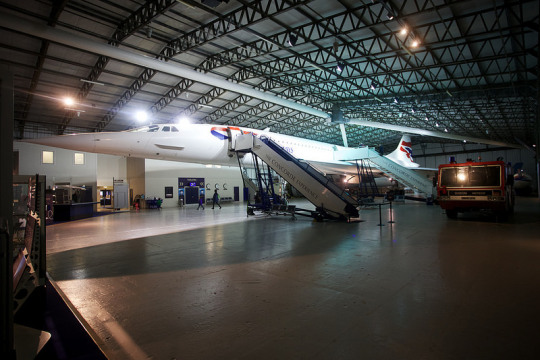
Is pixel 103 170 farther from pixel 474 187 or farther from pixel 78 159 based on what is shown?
pixel 474 187

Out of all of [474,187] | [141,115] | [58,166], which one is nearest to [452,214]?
[474,187]

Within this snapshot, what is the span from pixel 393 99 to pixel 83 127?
28168 mm

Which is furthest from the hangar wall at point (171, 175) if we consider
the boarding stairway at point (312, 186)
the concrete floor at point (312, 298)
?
the concrete floor at point (312, 298)

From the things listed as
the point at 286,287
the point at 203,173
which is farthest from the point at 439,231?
the point at 203,173

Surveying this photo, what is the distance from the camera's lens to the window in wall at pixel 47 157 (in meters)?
21.8

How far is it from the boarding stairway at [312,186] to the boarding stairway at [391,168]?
542cm

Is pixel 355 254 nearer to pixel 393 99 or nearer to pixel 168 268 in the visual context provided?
pixel 168 268

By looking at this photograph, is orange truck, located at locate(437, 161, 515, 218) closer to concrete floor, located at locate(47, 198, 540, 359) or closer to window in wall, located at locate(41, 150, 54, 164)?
concrete floor, located at locate(47, 198, 540, 359)

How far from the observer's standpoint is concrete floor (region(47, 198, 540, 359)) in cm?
247

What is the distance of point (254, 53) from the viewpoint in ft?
51.3

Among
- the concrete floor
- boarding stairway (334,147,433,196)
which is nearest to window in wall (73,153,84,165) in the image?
the concrete floor

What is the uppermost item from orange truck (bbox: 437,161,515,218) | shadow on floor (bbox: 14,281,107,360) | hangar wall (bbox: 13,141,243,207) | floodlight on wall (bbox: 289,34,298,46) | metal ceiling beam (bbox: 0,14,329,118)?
floodlight on wall (bbox: 289,34,298,46)

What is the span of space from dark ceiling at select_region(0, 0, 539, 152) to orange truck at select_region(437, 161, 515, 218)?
5.85m

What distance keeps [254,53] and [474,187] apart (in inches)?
488
